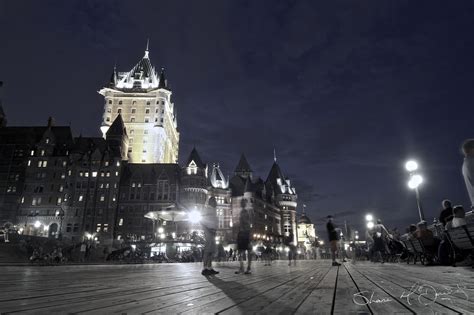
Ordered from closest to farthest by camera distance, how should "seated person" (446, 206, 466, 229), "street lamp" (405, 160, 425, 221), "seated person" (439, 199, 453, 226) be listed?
"seated person" (446, 206, 466, 229)
"seated person" (439, 199, 453, 226)
"street lamp" (405, 160, 425, 221)

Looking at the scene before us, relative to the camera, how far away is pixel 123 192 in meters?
71.2

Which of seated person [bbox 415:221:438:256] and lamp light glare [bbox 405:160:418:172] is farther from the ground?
lamp light glare [bbox 405:160:418:172]

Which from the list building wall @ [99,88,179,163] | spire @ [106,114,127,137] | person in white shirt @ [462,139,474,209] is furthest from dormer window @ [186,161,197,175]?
person in white shirt @ [462,139,474,209]

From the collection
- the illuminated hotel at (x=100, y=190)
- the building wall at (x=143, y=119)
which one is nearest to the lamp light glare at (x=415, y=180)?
the illuminated hotel at (x=100, y=190)

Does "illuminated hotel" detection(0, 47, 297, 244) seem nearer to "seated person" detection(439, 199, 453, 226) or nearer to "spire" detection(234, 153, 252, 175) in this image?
"spire" detection(234, 153, 252, 175)

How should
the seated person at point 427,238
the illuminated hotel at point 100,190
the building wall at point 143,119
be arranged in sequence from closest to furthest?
the seated person at point 427,238
the illuminated hotel at point 100,190
the building wall at point 143,119

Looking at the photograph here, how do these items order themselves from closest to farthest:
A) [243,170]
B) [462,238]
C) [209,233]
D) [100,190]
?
[462,238] → [209,233] → [100,190] → [243,170]

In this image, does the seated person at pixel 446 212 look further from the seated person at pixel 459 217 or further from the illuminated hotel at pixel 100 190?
the illuminated hotel at pixel 100 190

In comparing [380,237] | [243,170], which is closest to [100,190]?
[243,170]

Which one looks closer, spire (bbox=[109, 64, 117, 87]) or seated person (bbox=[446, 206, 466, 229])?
seated person (bbox=[446, 206, 466, 229])

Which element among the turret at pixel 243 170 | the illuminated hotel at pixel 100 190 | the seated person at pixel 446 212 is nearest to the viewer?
the seated person at pixel 446 212

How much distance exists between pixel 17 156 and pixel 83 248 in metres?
60.5

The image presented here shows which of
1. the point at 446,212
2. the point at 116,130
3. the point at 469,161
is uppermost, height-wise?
the point at 116,130

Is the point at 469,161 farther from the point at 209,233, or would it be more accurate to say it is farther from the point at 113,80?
the point at 113,80
